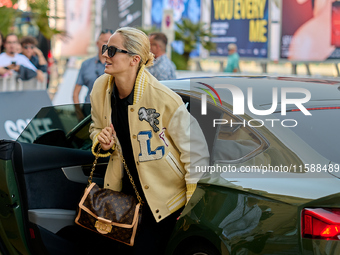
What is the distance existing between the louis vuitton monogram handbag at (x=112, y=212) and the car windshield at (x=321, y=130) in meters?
1.03

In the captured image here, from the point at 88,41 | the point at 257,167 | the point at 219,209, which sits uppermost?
the point at 88,41

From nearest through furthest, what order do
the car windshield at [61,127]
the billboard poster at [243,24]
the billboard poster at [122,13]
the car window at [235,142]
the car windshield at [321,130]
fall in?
the car windshield at [321,130] < the car window at [235,142] < the car windshield at [61,127] < the billboard poster at [243,24] < the billboard poster at [122,13]

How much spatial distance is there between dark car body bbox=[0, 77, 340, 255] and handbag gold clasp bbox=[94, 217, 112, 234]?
373 mm

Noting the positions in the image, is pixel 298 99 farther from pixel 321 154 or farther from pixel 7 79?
pixel 7 79

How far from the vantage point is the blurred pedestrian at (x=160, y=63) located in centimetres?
669

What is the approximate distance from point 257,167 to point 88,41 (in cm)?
2739

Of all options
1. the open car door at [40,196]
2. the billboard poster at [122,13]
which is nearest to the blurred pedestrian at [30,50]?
the open car door at [40,196]

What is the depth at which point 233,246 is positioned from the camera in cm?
250

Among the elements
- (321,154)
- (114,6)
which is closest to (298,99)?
(321,154)

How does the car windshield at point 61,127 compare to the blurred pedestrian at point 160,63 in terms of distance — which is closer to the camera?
the car windshield at point 61,127

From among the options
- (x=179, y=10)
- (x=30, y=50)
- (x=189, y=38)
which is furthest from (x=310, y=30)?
(x=30, y=50)

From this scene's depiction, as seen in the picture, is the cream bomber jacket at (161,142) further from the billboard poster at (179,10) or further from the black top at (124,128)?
the billboard poster at (179,10)

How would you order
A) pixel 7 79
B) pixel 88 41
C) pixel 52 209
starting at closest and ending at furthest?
pixel 52 209, pixel 7 79, pixel 88 41

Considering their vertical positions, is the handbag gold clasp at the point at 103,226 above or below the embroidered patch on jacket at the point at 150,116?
below
